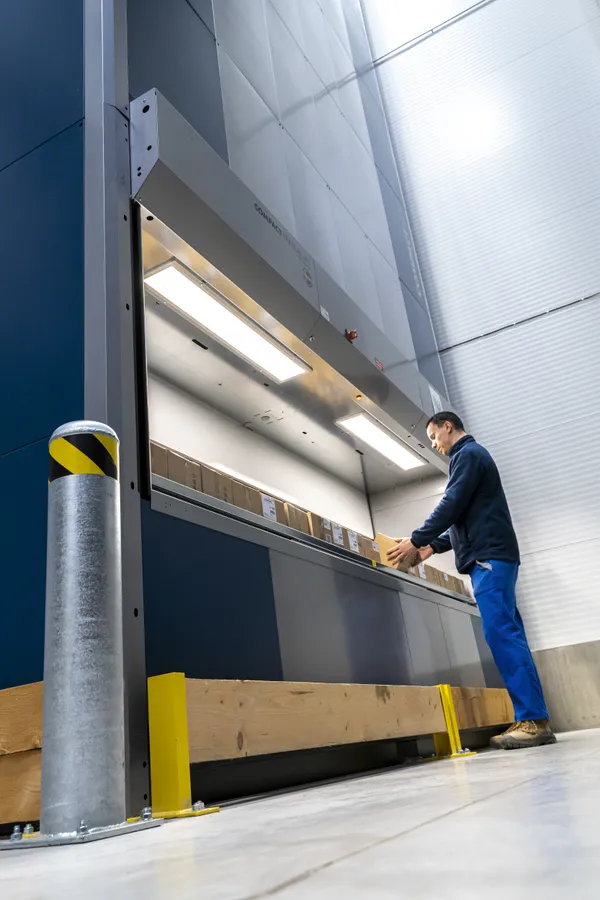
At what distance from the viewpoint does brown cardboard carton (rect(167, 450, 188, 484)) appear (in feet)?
8.63

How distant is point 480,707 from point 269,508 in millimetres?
1847

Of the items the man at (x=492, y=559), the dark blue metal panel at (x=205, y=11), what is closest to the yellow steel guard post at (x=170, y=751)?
the man at (x=492, y=559)

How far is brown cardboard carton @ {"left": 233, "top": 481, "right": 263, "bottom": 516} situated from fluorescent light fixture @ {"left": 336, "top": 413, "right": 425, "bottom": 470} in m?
1.88

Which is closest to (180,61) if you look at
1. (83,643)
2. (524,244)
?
A: (83,643)

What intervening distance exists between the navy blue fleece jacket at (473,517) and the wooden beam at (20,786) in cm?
229

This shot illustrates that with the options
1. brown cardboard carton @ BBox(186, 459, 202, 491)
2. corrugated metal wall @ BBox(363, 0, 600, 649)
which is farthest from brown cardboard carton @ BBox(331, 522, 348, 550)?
corrugated metal wall @ BBox(363, 0, 600, 649)

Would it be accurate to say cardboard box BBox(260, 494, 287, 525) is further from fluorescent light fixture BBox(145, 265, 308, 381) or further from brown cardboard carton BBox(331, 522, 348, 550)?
fluorescent light fixture BBox(145, 265, 308, 381)

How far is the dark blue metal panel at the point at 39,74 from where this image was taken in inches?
110

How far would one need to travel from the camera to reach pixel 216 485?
2.82m

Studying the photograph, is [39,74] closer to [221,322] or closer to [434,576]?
[221,322]

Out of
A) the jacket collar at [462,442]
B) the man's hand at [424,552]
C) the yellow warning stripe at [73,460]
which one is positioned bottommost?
the yellow warning stripe at [73,460]

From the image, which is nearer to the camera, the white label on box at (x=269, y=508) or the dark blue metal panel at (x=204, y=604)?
the dark blue metal panel at (x=204, y=604)

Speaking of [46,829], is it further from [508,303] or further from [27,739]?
[508,303]

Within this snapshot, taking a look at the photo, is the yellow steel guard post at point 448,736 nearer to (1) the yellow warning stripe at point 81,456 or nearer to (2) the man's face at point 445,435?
(2) the man's face at point 445,435
